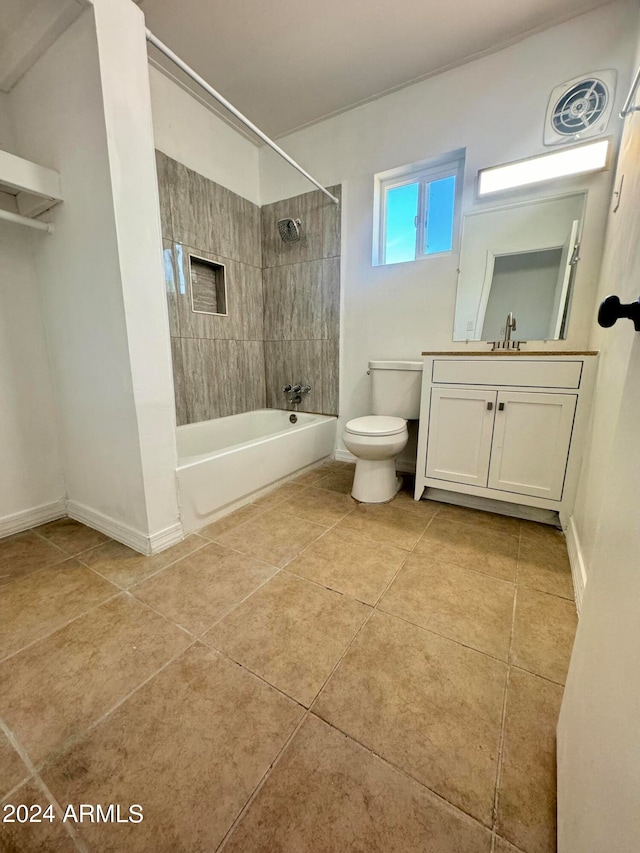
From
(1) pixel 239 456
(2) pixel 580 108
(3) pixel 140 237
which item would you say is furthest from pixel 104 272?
(2) pixel 580 108

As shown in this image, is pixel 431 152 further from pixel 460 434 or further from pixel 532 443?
pixel 532 443

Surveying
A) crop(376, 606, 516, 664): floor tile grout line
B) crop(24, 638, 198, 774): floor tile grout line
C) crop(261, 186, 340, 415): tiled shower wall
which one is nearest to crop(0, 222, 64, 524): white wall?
crop(24, 638, 198, 774): floor tile grout line

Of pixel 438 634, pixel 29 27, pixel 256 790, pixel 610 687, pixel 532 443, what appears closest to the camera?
pixel 610 687

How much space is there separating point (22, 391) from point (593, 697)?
2.26m

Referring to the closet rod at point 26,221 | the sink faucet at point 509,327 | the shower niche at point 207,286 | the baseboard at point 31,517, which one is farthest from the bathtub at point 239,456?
the sink faucet at point 509,327

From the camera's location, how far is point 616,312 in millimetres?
503

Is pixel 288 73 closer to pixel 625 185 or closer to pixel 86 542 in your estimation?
pixel 625 185

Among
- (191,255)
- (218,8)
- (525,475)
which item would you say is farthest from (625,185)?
(191,255)

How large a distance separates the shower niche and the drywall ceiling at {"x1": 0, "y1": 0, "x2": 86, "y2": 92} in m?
1.04

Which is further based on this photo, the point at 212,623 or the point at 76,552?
the point at 76,552

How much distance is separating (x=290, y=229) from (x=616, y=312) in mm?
2527

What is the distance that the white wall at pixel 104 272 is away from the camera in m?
1.21

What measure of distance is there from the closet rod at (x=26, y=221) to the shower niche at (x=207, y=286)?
0.89 meters

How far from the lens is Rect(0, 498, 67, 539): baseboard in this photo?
1639mm
